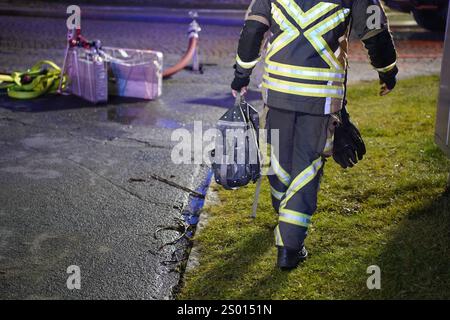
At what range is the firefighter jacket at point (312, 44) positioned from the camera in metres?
3.86

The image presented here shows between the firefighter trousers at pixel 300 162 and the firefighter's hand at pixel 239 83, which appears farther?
the firefighter's hand at pixel 239 83

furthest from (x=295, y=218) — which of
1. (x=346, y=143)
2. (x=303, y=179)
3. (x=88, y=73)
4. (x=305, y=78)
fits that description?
(x=88, y=73)

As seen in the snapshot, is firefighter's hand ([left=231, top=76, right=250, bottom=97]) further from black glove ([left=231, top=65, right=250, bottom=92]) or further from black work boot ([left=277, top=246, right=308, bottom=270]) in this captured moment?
black work boot ([left=277, top=246, right=308, bottom=270])

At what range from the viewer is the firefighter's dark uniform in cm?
387

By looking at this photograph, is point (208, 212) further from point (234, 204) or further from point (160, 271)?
point (160, 271)

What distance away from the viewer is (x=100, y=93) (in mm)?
Answer: 7973

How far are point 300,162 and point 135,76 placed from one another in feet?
15.0

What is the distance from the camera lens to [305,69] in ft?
12.9

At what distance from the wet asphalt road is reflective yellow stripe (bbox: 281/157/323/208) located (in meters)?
0.82

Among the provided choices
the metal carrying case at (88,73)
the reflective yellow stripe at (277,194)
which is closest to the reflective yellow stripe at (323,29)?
the reflective yellow stripe at (277,194)

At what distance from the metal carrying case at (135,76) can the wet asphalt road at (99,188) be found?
0.17 meters

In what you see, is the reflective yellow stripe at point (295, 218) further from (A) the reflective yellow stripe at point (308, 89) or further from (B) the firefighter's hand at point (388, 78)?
(B) the firefighter's hand at point (388, 78)

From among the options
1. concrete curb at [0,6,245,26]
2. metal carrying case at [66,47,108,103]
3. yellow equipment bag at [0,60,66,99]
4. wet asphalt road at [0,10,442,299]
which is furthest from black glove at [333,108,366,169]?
concrete curb at [0,6,245,26]

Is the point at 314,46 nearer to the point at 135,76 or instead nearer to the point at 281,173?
the point at 281,173
